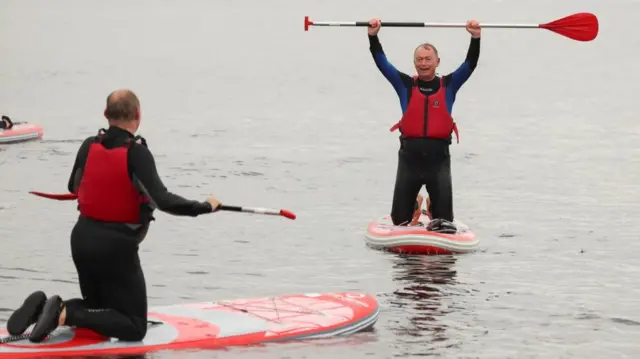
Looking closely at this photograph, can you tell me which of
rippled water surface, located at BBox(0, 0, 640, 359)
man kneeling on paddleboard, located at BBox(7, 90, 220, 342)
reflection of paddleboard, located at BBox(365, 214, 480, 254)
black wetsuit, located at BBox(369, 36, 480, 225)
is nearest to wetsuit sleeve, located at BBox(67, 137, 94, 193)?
man kneeling on paddleboard, located at BBox(7, 90, 220, 342)

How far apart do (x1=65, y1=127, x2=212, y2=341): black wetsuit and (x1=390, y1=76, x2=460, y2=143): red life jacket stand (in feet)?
17.8

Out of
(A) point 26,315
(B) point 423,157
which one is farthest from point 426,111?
(A) point 26,315

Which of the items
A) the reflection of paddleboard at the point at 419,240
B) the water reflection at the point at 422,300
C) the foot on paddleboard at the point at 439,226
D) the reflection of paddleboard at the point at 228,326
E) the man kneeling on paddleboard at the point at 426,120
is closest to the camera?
the reflection of paddleboard at the point at 228,326

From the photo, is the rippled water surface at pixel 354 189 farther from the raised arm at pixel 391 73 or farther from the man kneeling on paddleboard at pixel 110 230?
the raised arm at pixel 391 73

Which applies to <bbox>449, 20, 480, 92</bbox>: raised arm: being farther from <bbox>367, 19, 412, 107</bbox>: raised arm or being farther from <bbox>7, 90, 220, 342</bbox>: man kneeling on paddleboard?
<bbox>7, 90, 220, 342</bbox>: man kneeling on paddleboard

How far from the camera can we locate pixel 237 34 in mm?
69562

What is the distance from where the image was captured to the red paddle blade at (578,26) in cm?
1501

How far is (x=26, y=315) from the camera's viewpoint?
9250 millimetres

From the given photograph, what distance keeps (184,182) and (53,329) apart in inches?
445

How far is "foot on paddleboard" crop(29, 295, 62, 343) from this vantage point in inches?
358

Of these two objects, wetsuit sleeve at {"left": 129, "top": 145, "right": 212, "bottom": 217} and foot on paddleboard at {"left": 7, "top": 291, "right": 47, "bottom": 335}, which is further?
foot on paddleboard at {"left": 7, "top": 291, "right": 47, "bottom": 335}

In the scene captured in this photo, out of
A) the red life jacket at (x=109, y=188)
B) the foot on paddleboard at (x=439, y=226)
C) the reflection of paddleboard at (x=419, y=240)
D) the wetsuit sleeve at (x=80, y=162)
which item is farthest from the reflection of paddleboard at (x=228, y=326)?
the foot on paddleboard at (x=439, y=226)

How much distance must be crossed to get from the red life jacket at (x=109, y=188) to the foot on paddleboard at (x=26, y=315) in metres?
0.65

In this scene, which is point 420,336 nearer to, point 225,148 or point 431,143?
point 431,143
